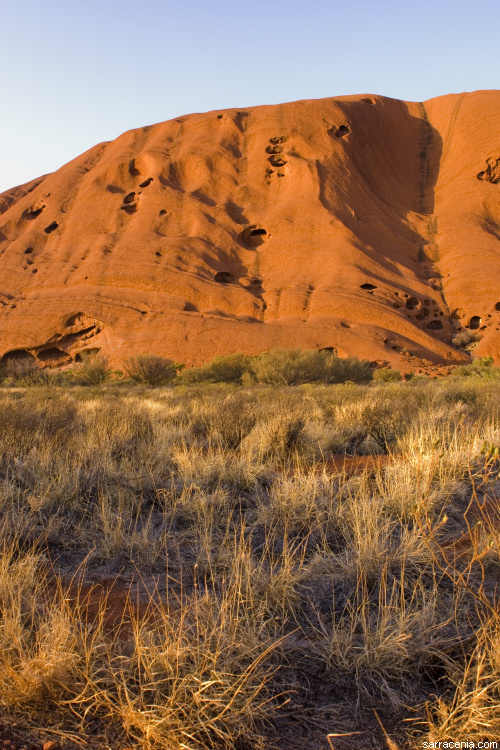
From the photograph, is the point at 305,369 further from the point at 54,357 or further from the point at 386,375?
the point at 54,357

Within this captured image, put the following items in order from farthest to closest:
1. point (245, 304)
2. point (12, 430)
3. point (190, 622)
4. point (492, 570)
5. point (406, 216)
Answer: point (406, 216) < point (245, 304) < point (12, 430) < point (492, 570) < point (190, 622)

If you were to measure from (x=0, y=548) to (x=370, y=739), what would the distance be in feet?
7.28

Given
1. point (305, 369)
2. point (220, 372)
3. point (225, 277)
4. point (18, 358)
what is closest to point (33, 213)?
point (18, 358)

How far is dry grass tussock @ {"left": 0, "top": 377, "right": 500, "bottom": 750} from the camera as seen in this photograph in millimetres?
1747

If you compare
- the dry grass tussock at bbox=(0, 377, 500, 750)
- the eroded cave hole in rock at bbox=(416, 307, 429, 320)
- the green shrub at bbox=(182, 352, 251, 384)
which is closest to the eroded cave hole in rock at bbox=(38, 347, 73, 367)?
the green shrub at bbox=(182, 352, 251, 384)

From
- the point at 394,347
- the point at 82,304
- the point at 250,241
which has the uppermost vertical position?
the point at 250,241

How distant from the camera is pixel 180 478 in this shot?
4.40 m

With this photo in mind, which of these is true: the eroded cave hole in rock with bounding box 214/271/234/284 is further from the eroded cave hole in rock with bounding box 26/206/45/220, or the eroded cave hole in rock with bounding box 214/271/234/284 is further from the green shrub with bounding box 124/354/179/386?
the eroded cave hole in rock with bounding box 26/206/45/220

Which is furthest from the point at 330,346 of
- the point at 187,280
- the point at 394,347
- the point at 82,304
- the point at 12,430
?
the point at 12,430

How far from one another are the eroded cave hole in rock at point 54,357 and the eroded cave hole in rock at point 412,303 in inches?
916

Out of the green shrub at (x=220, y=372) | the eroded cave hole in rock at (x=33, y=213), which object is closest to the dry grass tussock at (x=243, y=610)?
the green shrub at (x=220, y=372)

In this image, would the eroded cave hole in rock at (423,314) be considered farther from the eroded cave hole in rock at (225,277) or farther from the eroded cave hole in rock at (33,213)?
the eroded cave hole in rock at (33,213)

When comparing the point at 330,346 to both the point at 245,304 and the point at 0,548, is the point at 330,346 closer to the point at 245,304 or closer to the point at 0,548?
the point at 245,304

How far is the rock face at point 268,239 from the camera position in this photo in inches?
1291
